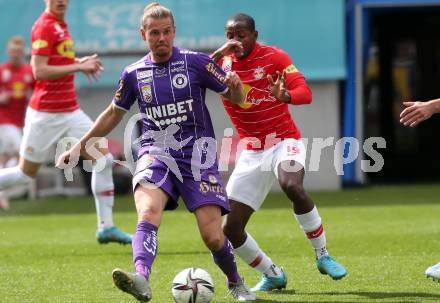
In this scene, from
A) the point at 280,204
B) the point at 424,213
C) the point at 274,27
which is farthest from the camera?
the point at 274,27

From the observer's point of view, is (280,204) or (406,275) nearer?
(406,275)

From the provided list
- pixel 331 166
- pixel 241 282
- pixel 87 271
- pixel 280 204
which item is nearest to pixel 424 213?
pixel 280 204

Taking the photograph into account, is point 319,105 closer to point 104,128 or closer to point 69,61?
point 69,61

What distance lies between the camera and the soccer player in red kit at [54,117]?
1056cm

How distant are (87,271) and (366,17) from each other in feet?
36.2

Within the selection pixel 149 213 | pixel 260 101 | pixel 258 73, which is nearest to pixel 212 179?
pixel 149 213

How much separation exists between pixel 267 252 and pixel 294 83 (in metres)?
2.57

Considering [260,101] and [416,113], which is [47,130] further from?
[416,113]

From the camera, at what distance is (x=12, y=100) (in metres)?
16.0

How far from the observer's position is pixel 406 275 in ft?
27.1

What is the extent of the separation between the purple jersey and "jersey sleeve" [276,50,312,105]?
0.83 m

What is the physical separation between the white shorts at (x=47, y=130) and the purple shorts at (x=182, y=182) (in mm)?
3848

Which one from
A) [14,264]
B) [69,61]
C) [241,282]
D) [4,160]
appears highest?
[69,61]

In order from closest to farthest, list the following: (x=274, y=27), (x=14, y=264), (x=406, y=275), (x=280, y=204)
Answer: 1. (x=406, y=275)
2. (x=14, y=264)
3. (x=280, y=204)
4. (x=274, y=27)
